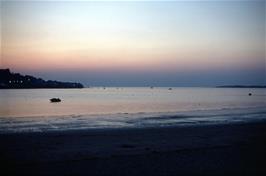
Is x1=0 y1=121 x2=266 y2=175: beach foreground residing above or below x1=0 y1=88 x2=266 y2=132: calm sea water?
above

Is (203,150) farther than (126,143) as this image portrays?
No

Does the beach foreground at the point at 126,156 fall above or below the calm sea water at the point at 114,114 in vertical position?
above

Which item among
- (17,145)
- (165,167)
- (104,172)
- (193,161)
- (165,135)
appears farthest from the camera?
(165,135)

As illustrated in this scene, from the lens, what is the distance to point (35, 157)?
1279cm

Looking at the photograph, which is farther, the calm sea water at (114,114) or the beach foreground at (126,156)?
the calm sea water at (114,114)

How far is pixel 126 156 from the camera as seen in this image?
41.9 ft

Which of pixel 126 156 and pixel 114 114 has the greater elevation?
pixel 126 156


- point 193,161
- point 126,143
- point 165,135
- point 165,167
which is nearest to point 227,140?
point 165,135

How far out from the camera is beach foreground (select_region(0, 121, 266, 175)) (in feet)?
34.0

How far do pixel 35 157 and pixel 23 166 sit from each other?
67.5 inches

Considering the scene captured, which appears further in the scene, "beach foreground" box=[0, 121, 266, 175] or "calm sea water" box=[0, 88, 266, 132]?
"calm sea water" box=[0, 88, 266, 132]

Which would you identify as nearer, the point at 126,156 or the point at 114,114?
the point at 126,156

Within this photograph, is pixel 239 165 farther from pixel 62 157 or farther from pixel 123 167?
pixel 62 157

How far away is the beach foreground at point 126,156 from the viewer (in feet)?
34.0
